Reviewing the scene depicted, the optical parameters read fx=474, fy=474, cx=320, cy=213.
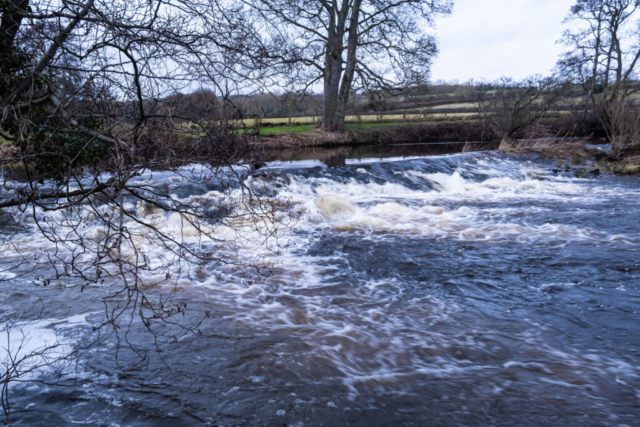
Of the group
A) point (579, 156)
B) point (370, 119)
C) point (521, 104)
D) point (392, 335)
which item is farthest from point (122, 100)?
point (370, 119)

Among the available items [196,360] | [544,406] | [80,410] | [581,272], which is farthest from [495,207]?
[80,410]

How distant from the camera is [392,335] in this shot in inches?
189

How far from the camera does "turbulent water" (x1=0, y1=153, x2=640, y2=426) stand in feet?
12.0

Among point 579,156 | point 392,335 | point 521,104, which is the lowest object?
point 392,335

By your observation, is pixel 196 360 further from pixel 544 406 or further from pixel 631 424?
pixel 631 424

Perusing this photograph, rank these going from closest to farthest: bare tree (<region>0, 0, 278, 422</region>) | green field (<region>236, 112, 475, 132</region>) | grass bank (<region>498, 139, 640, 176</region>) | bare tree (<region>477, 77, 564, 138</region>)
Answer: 1. bare tree (<region>0, 0, 278, 422</region>)
2. grass bank (<region>498, 139, 640, 176</region>)
3. bare tree (<region>477, 77, 564, 138</region>)
4. green field (<region>236, 112, 475, 132</region>)

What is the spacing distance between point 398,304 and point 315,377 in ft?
6.13

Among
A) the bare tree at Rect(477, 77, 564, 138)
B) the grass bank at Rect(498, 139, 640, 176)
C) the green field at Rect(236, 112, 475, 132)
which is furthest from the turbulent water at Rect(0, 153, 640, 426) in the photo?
the green field at Rect(236, 112, 475, 132)

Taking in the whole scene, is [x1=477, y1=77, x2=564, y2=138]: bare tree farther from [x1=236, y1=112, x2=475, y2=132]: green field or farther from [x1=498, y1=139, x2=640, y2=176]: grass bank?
[x1=236, y1=112, x2=475, y2=132]: green field

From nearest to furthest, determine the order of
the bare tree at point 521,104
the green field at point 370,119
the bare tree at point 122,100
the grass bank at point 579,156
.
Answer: the bare tree at point 122,100, the grass bank at point 579,156, the bare tree at point 521,104, the green field at point 370,119

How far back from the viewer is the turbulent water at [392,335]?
3.64m

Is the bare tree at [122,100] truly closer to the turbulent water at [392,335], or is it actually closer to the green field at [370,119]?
the turbulent water at [392,335]

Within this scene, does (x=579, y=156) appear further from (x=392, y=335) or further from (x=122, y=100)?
(x=122, y=100)

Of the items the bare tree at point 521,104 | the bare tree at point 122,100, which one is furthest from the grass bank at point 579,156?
the bare tree at point 122,100
